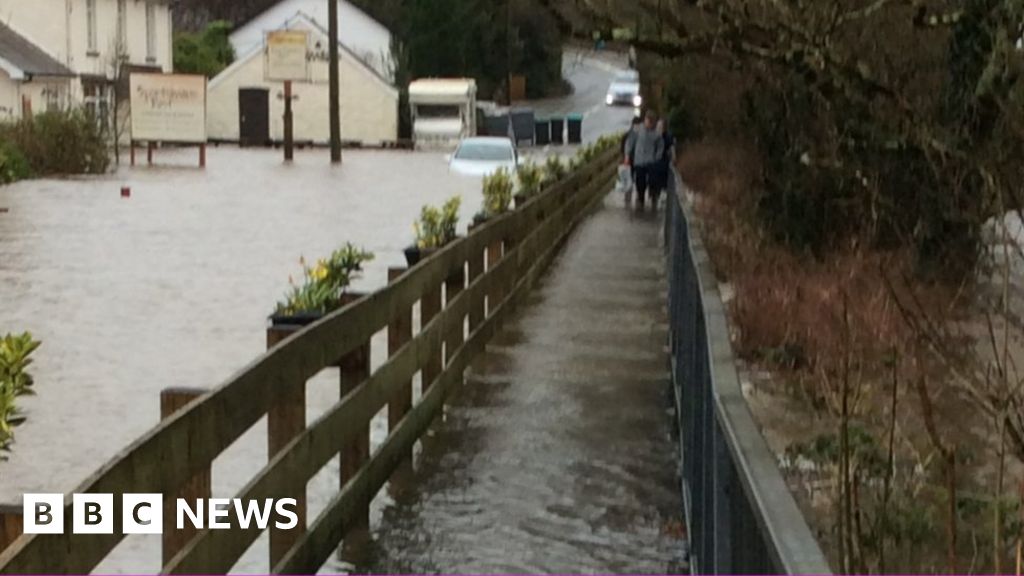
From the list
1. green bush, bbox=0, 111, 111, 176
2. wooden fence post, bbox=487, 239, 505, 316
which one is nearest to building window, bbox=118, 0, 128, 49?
green bush, bbox=0, 111, 111, 176

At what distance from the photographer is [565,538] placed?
803cm

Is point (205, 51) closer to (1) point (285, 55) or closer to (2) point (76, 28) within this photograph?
(1) point (285, 55)

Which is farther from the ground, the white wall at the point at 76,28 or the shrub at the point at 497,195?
the white wall at the point at 76,28

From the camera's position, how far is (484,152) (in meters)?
43.0

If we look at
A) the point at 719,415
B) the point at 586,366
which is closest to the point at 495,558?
the point at 719,415

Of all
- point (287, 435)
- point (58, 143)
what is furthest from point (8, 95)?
point (287, 435)

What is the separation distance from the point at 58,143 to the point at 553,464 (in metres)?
34.4

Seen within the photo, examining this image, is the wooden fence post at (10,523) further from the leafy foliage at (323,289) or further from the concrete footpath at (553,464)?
the leafy foliage at (323,289)

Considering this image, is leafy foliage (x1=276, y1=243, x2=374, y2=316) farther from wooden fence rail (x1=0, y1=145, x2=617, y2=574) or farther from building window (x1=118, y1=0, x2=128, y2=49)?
building window (x1=118, y1=0, x2=128, y2=49)

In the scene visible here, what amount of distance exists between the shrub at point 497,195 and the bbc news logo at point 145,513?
1039 cm

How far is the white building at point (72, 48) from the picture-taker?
51156 millimetres

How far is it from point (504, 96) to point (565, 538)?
7927 centimetres

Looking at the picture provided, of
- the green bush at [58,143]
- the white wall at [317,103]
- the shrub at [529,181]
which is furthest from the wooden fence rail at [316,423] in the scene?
the white wall at [317,103]

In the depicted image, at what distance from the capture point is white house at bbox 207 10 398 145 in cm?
7250
